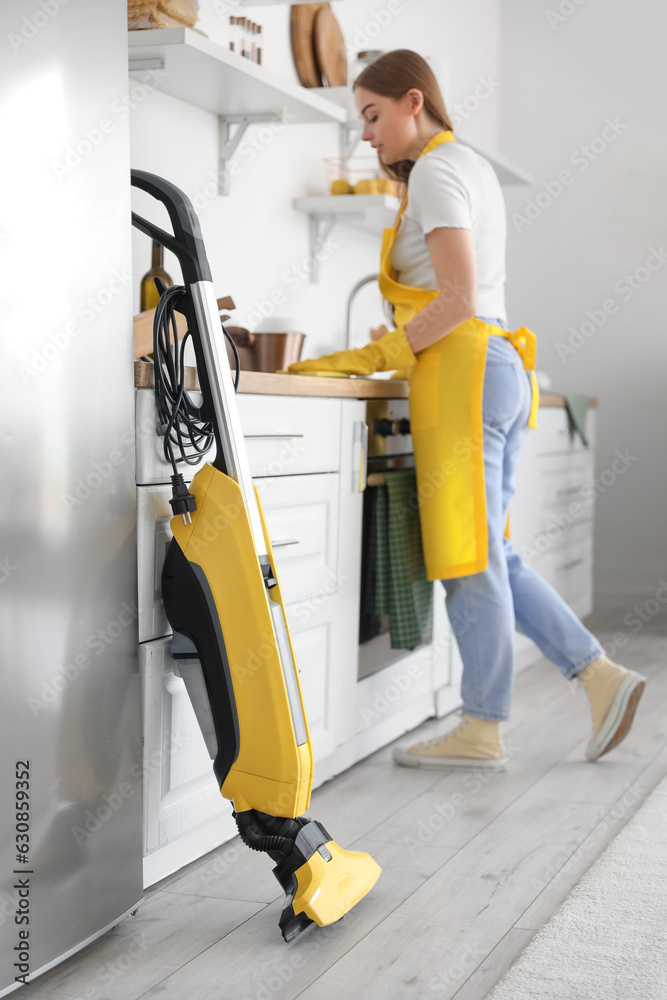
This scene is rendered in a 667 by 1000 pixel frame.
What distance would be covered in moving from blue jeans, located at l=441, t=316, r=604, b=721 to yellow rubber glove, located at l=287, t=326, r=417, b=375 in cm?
17

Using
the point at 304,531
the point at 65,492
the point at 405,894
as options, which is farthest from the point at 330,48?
the point at 405,894

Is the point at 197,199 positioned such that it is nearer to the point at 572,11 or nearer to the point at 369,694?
the point at 369,694

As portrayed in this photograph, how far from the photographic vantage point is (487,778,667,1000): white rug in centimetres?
134

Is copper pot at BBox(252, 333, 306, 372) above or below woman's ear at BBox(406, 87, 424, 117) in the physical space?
below

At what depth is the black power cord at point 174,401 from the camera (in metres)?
1.51

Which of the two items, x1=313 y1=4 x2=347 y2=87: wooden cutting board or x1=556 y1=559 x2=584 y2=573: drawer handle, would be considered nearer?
x1=313 y1=4 x2=347 y2=87: wooden cutting board

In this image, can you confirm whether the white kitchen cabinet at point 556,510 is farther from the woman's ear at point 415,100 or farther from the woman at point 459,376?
the woman's ear at point 415,100

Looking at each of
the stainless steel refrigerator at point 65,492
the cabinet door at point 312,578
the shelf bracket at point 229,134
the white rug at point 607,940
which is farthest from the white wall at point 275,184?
the white rug at point 607,940

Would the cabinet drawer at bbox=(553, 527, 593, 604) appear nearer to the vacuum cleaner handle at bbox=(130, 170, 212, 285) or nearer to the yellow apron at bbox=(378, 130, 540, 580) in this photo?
the yellow apron at bbox=(378, 130, 540, 580)

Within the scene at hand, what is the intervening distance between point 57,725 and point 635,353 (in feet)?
11.5

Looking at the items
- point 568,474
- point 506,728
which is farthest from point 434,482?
point 568,474

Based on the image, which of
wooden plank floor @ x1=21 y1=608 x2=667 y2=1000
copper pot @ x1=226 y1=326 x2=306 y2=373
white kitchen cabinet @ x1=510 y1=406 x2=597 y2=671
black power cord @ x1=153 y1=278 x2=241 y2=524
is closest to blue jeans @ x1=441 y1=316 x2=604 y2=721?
wooden plank floor @ x1=21 y1=608 x2=667 y2=1000

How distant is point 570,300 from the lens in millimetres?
4477

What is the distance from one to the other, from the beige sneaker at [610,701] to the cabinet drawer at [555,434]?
113cm
